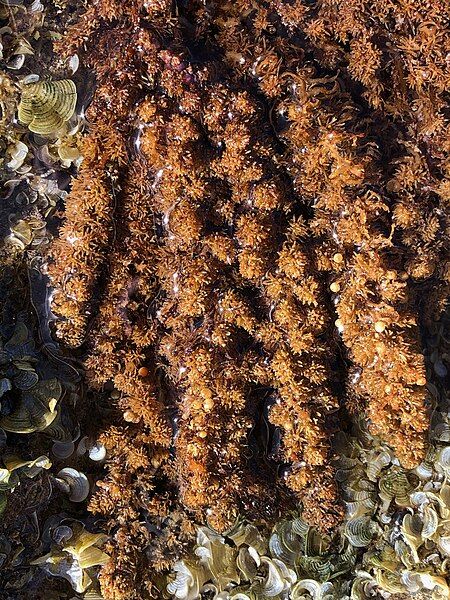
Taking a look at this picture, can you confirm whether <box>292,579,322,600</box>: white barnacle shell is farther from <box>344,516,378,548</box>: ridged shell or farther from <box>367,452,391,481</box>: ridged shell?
<box>367,452,391,481</box>: ridged shell

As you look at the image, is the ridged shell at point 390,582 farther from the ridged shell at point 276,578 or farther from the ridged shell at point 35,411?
the ridged shell at point 35,411

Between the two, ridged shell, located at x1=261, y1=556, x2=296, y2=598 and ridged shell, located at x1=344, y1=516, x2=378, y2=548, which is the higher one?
ridged shell, located at x1=344, y1=516, x2=378, y2=548


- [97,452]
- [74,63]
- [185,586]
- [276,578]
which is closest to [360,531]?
[276,578]

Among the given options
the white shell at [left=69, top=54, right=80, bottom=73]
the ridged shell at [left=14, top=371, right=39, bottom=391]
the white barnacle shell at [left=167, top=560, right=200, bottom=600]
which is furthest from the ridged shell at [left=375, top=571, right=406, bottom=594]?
the white shell at [left=69, top=54, right=80, bottom=73]

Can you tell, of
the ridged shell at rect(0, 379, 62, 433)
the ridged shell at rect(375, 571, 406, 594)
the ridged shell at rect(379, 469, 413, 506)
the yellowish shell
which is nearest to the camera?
the ridged shell at rect(0, 379, 62, 433)

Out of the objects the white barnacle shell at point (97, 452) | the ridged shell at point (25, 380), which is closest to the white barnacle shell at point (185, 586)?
the white barnacle shell at point (97, 452)

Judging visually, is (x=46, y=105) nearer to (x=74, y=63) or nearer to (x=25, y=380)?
(x=74, y=63)

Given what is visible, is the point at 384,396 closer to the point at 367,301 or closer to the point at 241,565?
the point at 367,301

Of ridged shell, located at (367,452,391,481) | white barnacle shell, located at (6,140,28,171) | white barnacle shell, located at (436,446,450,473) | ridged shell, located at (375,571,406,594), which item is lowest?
ridged shell, located at (375,571,406,594)
